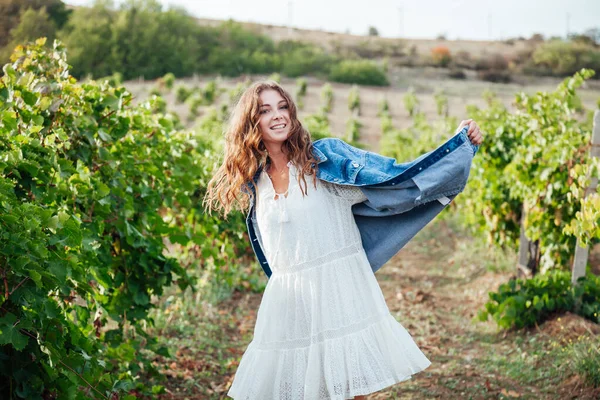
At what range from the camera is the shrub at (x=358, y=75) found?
127ft

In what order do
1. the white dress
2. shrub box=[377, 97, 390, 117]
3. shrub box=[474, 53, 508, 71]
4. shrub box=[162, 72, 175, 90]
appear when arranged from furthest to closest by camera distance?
shrub box=[474, 53, 508, 71], shrub box=[162, 72, 175, 90], shrub box=[377, 97, 390, 117], the white dress

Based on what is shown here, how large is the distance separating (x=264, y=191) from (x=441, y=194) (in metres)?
0.75

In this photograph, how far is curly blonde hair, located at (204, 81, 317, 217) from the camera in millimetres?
2799

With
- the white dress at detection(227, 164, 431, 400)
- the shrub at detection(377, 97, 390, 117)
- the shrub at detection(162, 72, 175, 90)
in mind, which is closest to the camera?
the white dress at detection(227, 164, 431, 400)

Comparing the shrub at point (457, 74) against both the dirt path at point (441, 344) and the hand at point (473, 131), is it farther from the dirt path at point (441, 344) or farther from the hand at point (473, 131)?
the hand at point (473, 131)

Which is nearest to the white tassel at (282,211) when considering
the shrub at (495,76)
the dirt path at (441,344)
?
the dirt path at (441,344)

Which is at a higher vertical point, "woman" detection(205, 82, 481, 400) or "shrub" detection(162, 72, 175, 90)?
"shrub" detection(162, 72, 175, 90)

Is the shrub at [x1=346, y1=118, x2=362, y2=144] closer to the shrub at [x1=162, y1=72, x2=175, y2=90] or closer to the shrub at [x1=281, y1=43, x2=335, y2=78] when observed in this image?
the shrub at [x1=162, y1=72, x2=175, y2=90]

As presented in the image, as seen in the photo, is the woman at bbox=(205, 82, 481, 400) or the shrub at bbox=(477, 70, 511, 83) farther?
the shrub at bbox=(477, 70, 511, 83)

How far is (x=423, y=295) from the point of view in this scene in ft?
21.4

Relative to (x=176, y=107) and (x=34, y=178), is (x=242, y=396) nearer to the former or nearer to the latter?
(x=34, y=178)

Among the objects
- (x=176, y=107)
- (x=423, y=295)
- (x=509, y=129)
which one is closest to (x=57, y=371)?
(x=423, y=295)

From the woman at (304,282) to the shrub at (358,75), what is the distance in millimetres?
36429

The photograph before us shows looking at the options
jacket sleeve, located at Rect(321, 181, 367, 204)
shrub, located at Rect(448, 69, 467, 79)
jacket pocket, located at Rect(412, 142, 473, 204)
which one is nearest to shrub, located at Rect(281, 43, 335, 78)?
shrub, located at Rect(448, 69, 467, 79)
